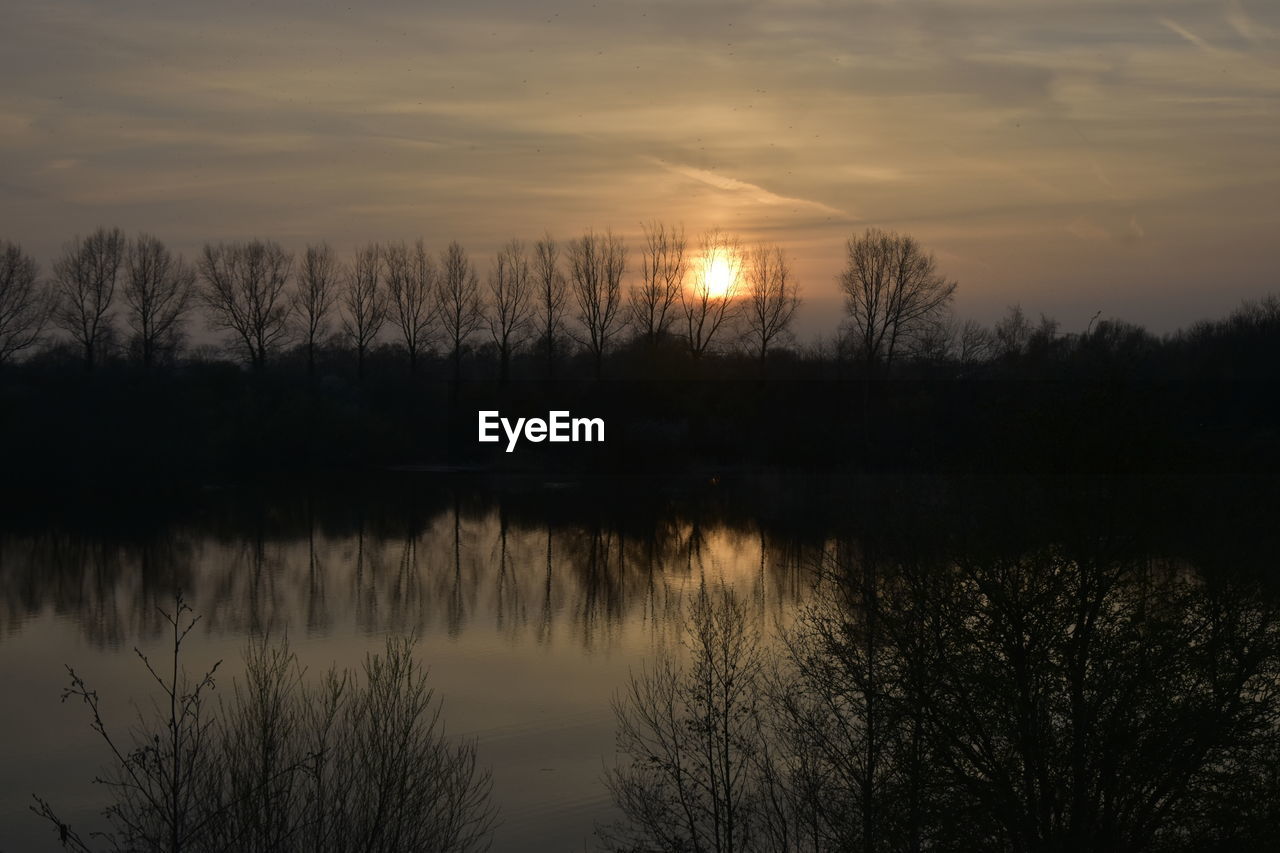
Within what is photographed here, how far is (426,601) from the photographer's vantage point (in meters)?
23.7

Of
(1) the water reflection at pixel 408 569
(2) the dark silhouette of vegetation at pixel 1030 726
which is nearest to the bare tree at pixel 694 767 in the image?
(2) the dark silhouette of vegetation at pixel 1030 726

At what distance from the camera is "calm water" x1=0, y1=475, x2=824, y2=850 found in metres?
14.2

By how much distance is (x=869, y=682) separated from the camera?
12.1 meters

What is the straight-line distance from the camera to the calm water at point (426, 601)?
46.7 ft

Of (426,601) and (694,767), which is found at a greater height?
(426,601)

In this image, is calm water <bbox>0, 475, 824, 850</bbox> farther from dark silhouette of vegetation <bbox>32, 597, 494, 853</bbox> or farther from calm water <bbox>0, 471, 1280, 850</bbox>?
dark silhouette of vegetation <bbox>32, 597, 494, 853</bbox>

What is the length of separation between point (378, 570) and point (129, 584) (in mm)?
5205

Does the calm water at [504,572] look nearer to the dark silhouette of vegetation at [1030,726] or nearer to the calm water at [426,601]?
the calm water at [426,601]

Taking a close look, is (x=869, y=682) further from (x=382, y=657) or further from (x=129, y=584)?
(x=129, y=584)

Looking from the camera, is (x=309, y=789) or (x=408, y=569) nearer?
(x=309, y=789)

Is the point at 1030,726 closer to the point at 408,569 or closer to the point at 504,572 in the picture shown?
the point at 504,572

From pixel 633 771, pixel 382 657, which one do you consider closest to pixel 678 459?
pixel 382 657

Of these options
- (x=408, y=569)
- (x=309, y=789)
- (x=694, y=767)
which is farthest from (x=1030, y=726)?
(x=408, y=569)

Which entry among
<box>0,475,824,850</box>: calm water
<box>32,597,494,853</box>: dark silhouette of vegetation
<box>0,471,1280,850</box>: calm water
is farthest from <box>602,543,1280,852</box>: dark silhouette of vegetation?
<box>0,475,824,850</box>: calm water
